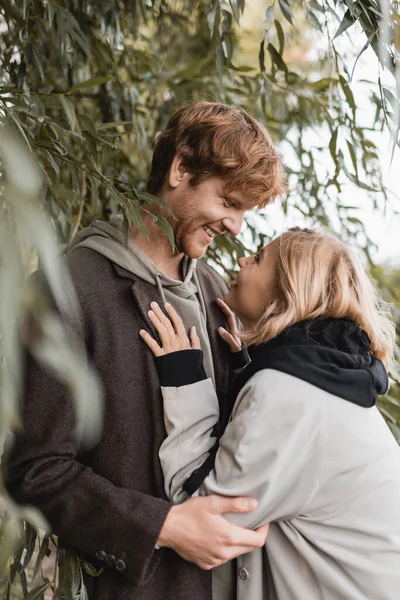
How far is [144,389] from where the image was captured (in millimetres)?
1324

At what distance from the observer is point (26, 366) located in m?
1.23

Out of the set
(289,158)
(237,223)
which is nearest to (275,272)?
(237,223)

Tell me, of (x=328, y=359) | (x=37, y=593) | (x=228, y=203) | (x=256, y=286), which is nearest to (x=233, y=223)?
(x=228, y=203)

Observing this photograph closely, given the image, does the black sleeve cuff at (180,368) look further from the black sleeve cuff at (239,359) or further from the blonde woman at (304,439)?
the black sleeve cuff at (239,359)

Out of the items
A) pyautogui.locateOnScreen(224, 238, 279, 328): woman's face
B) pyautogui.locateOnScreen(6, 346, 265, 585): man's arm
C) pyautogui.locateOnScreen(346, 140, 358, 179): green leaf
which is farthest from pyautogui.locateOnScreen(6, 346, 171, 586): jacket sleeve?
pyautogui.locateOnScreen(346, 140, 358, 179): green leaf

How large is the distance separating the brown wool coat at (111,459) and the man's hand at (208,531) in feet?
0.09

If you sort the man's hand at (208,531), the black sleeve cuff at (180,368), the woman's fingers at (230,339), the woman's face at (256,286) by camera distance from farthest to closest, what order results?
the woman's fingers at (230,339) < the woman's face at (256,286) < the black sleeve cuff at (180,368) < the man's hand at (208,531)

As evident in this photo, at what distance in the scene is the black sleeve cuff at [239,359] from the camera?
1.56 metres

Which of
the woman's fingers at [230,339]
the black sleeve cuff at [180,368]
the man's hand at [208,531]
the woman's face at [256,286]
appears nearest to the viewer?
the man's hand at [208,531]

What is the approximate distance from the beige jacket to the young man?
0.17 feet

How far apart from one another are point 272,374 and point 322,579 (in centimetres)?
39

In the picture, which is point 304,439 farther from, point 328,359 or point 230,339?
point 230,339

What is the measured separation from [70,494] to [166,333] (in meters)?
0.35

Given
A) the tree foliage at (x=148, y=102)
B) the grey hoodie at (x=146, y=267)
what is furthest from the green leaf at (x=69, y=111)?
the grey hoodie at (x=146, y=267)
